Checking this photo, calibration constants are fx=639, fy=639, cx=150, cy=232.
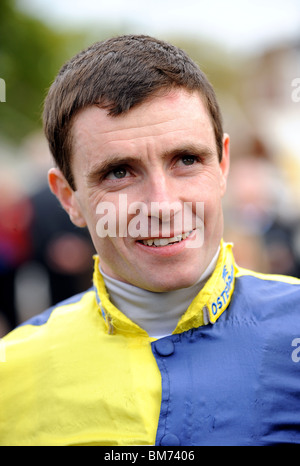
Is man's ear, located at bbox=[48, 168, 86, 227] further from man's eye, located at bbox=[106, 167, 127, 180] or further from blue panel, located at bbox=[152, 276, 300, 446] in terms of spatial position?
blue panel, located at bbox=[152, 276, 300, 446]

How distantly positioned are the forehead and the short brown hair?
30mm

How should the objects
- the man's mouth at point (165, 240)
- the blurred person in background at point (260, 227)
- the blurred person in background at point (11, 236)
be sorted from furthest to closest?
the blurred person in background at point (11, 236)
the blurred person in background at point (260, 227)
the man's mouth at point (165, 240)

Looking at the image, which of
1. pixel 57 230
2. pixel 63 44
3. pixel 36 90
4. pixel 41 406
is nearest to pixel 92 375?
pixel 41 406

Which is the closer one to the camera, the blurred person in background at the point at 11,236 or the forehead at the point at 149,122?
the forehead at the point at 149,122

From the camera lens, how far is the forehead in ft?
7.60

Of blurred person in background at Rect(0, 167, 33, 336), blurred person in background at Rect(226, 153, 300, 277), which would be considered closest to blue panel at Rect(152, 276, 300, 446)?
blurred person in background at Rect(226, 153, 300, 277)

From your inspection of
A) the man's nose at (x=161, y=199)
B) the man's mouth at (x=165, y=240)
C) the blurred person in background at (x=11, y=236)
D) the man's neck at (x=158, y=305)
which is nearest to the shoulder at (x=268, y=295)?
the man's neck at (x=158, y=305)

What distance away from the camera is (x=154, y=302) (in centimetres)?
250

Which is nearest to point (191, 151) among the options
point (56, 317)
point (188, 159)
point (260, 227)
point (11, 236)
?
point (188, 159)

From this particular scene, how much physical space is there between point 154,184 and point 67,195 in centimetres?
64

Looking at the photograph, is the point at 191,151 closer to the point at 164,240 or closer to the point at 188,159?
the point at 188,159

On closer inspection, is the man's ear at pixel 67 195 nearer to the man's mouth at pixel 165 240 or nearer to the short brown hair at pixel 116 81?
the short brown hair at pixel 116 81

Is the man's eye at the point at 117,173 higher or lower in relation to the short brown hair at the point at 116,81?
lower

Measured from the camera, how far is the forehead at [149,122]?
2316 millimetres
